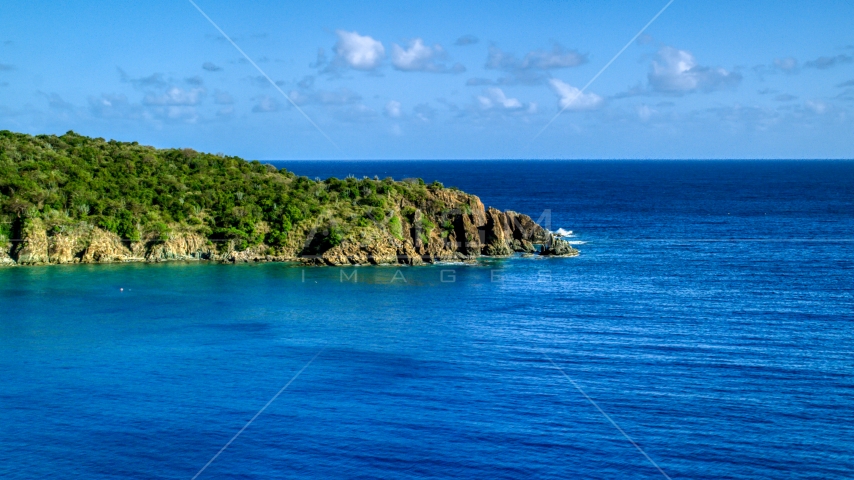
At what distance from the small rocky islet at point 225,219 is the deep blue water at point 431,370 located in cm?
466

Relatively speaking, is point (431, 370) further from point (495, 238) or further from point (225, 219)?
point (225, 219)

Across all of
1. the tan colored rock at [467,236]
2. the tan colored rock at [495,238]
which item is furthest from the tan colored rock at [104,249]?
the tan colored rock at [495,238]

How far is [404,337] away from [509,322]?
9.31 meters

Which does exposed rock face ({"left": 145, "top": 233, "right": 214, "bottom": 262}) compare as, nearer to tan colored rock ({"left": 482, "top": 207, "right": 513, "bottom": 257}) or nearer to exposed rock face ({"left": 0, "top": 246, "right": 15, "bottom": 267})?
exposed rock face ({"left": 0, "top": 246, "right": 15, "bottom": 267})

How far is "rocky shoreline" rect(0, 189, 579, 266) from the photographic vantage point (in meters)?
86.2

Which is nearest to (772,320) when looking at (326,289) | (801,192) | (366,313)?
(366,313)

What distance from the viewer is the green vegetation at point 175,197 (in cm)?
8975

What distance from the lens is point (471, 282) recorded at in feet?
258

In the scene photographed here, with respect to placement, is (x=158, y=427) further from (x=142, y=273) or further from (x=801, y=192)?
(x=801, y=192)

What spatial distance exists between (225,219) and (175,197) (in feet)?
30.1

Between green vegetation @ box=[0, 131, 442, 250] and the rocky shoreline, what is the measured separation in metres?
0.59

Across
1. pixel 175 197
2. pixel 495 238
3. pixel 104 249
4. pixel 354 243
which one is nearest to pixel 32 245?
pixel 104 249

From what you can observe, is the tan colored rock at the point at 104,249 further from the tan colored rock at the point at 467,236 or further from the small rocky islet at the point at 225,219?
the tan colored rock at the point at 467,236

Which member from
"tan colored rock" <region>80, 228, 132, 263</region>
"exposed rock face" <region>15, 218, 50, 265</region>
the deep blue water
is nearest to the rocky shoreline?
"exposed rock face" <region>15, 218, 50, 265</region>
